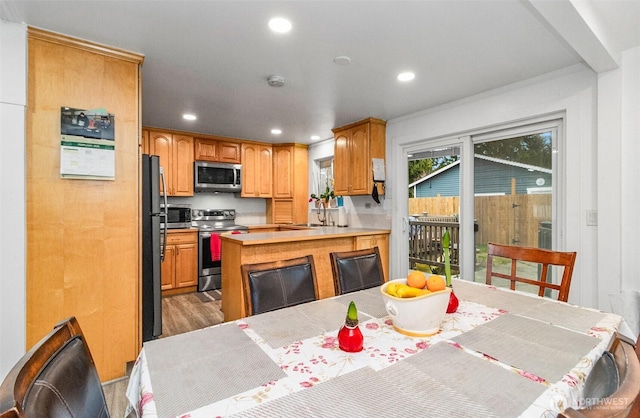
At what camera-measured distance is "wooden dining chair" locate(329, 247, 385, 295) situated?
175 centimetres

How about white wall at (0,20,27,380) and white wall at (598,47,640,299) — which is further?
white wall at (598,47,640,299)

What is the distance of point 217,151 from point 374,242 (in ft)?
9.06

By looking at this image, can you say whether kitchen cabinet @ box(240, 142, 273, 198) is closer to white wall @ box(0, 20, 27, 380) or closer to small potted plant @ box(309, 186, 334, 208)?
small potted plant @ box(309, 186, 334, 208)

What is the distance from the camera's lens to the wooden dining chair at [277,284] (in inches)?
57.7

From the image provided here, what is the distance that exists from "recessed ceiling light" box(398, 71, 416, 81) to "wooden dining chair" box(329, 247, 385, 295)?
5.08 feet

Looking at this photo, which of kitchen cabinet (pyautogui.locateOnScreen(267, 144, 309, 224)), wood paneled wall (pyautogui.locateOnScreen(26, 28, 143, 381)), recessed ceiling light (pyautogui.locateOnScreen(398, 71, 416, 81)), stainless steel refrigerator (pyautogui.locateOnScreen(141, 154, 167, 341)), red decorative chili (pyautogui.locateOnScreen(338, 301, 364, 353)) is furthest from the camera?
kitchen cabinet (pyautogui.locateOnScreen(267, 144, 309, 224))

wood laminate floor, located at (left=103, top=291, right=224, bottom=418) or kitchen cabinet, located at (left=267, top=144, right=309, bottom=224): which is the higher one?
kitchen cabinet, located at (left=267, top=144, right=309, bottom=224)

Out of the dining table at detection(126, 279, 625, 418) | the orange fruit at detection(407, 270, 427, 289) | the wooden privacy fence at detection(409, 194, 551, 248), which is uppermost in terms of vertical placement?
the wooden privacy fence at detection(409, 194, 551, 248)

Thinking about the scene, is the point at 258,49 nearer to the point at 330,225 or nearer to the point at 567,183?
the point at 567,183

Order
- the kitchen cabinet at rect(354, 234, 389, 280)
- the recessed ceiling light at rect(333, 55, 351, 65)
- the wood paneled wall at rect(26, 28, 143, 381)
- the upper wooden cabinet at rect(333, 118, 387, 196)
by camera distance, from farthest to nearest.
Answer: the upper wooden cabinet at rect(333, 118, 387, 196) < the kitchen cabinet at rect(354, 234, 389, 280) < the recessed ceiling light at rect(333, 55, 351, 65) < the wood paneled wall at rect(26, 28, 143, 381)

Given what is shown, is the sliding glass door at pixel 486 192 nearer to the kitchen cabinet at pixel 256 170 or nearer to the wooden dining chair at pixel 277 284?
the wooden dining chair at pixel 277 284

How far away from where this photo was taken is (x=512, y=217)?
2986mm

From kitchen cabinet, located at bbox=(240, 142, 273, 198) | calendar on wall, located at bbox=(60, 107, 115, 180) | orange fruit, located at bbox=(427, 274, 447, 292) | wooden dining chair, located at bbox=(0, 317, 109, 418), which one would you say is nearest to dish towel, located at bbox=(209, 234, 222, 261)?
kitchen cabinet, located at bbox=(240, 142, 273, 198)

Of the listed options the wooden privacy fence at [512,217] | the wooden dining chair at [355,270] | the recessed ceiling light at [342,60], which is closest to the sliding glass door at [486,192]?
the wooden privacy fence at [512,217]
